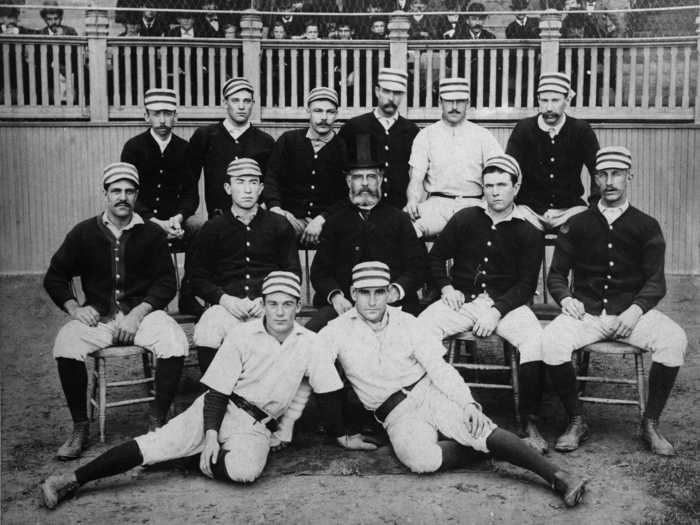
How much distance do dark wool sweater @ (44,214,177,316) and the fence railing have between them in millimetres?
4982

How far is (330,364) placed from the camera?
4.57 meters

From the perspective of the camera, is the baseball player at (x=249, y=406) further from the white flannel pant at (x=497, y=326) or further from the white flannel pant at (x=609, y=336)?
the white flannel pant at (x=609, y=336)

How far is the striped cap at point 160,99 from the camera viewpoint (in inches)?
229

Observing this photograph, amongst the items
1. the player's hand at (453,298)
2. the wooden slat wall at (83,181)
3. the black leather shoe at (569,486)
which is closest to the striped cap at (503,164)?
the player's hand at (453,298)

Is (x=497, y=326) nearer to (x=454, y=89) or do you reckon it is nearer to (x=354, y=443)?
(x=354, y=443)

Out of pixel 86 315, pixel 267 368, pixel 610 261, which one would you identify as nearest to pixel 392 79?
pixel 610 261

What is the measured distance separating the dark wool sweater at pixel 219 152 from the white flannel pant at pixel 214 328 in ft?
4.50

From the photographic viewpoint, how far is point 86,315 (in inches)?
189

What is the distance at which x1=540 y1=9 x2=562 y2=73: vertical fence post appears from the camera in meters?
9.52

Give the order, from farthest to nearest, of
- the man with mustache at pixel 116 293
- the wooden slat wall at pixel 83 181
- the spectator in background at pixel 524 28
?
the spectator in background at pixel 524 28
the wooden slat wall at pixel 83 181
the man with mustache at pixel 116 293

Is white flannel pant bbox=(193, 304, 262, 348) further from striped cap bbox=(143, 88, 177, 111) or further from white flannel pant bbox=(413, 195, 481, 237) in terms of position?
striped cap bbox=(143, 88, 177, 111)

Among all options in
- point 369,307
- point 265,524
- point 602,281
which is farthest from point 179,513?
point 602,281

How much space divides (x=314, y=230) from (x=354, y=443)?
164 centimetres

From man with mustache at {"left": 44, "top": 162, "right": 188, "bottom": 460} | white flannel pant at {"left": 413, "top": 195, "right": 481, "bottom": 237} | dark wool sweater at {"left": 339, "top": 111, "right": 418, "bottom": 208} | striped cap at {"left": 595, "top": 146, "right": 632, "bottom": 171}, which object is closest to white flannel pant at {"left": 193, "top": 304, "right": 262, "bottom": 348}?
man with mustache at {"left": 44, "top": 162, "right": 188, "bottom": 460}
